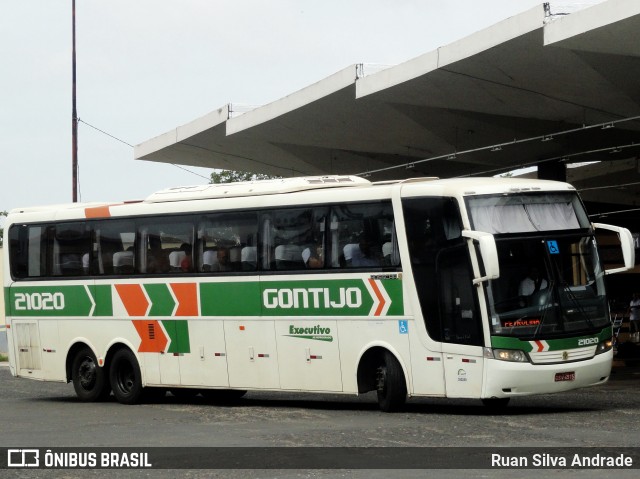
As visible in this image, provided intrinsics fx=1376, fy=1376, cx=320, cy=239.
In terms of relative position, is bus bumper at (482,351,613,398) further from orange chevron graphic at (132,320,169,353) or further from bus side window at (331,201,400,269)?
orange chevron graphic at (132,320,169,353)

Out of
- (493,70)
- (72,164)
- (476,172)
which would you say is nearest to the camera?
(493,70)

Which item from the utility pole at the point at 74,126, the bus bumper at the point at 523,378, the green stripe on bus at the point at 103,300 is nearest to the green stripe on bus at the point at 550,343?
the bus bumper at the point at 523,378

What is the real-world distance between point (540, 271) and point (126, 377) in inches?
299

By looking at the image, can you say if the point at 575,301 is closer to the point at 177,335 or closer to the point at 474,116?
the point at 177,335

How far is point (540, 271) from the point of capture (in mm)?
16719

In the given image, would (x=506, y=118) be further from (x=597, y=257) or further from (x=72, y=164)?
(x=72, y=164)

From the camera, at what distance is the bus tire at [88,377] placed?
21609 mm

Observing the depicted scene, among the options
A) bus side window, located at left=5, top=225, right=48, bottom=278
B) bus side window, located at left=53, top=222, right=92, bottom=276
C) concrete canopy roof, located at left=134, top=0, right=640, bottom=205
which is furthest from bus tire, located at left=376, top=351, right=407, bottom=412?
bus side window, located at left=5, top=225, right=48, bottom=278

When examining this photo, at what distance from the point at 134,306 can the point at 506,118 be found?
38.4 ft

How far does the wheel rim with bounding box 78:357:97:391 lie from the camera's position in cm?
2177

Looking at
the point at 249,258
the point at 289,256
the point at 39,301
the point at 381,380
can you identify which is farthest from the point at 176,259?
the point at 381,380

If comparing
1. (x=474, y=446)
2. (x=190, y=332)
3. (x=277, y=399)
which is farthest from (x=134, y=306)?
(x=474, y=446)

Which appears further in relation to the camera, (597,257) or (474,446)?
(597,257)

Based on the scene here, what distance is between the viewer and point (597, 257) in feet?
56.5
